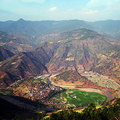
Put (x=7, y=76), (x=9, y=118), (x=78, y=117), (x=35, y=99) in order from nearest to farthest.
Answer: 1. (x=9, y=118)
2. (x=78, y=117)
3. (x=35, y=99)
4. (x=7, y=76)

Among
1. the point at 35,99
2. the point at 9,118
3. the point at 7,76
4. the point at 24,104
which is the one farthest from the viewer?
the point at 7,76

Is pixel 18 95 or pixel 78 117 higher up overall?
pixel 78 117

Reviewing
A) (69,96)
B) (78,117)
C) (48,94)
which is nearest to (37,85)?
(48,94)

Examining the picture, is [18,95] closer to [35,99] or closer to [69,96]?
[35,99]

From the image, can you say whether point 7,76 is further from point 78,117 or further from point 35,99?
point 78,117

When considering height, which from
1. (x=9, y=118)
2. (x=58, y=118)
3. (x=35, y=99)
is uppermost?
(x=9, y=118)

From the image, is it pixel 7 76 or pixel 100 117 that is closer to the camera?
pixel 100 117
